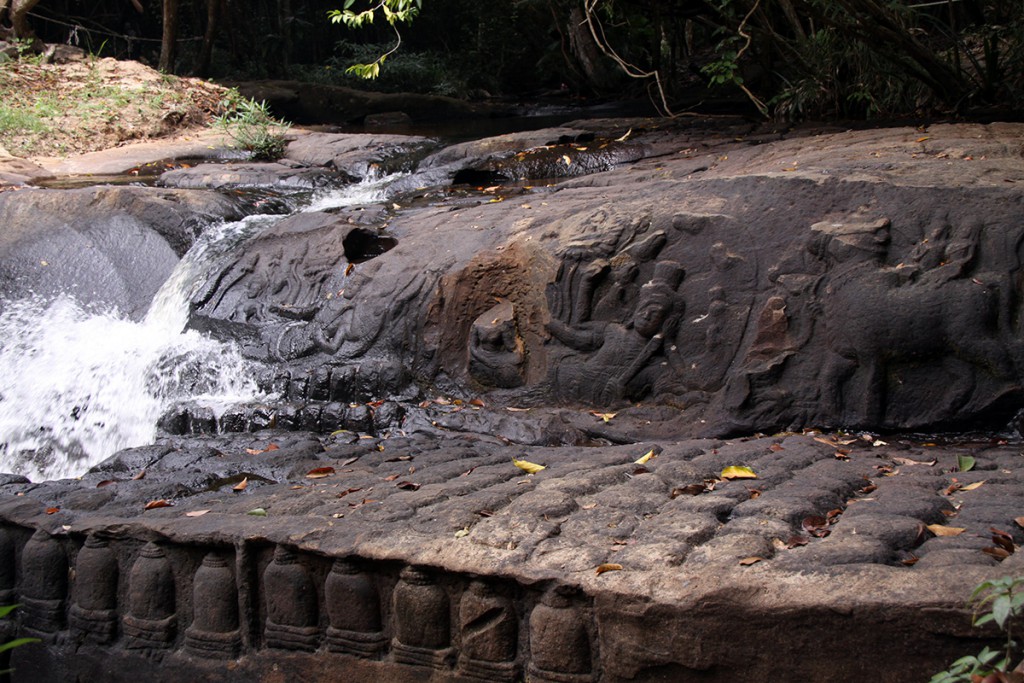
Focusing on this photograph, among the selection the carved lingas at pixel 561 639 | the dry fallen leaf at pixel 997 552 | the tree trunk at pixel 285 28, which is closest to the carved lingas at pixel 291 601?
the carved lingas at pixel 561 639

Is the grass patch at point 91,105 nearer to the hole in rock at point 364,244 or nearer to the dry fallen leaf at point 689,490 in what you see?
the hole in rock at point 364,244

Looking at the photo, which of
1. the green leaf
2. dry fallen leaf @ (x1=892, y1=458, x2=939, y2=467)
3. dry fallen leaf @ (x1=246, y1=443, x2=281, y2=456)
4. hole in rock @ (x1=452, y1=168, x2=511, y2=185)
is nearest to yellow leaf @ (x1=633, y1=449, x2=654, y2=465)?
dry fallen leaf @ (x1=892, y1=458, x2=939, y2=467)

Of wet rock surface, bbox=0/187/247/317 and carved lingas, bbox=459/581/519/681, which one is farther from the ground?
wet rock surface, bbox=0/187/247/317

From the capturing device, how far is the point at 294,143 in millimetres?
10539

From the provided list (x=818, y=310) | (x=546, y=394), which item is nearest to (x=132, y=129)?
(x=546, y=394)

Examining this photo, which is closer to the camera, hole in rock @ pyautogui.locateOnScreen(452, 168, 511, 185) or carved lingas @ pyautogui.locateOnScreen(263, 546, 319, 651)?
carved lingas @ pyautogui.locateOnScreen(263, 546, 319, 651)

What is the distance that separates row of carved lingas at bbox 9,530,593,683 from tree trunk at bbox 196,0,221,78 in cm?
1284

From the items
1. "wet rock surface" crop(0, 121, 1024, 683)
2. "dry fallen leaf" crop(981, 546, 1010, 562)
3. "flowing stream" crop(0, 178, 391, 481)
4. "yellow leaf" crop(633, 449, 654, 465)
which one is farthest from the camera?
"flowing stream" crop(0, 178, 391, 481)

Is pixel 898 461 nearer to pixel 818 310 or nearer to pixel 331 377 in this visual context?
pixel 818 310

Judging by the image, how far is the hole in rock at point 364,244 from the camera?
6.33m

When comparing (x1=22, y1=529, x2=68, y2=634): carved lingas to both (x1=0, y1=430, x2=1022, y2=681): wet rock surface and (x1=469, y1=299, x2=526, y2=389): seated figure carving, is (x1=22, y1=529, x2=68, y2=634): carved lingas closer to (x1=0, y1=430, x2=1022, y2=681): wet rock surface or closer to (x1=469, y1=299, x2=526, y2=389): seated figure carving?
(x1=0, y1=430, x2=1022, y2=681): wet rock surface

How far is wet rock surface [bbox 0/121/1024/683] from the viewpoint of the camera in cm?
271

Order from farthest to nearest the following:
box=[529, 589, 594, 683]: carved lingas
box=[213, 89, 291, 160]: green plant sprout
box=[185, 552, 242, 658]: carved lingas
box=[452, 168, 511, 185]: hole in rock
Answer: box=[213, 89, 291, 160]: green plant sprout < box=[452, 168, 511, 185]: hole in rock < box=[185, 552, 242, 658]: carved lingas < box=[529, 589, 594, 683]: carved lingas

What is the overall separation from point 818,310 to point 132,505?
123 inches
